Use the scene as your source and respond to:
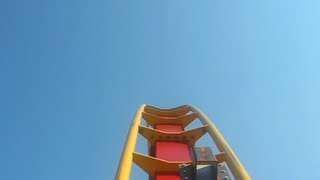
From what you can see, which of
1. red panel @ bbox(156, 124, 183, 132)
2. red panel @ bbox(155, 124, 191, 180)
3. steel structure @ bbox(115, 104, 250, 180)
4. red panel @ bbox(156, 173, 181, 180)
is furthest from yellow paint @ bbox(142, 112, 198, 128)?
red panel @ bbox(156, 173, 181, 180)

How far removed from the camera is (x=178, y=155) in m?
5.91

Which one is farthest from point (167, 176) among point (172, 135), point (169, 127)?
point (169, 127)

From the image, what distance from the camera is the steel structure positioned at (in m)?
2.85

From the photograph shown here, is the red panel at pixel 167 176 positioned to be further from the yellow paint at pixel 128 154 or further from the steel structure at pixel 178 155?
the yellow paint at pixel 128 154

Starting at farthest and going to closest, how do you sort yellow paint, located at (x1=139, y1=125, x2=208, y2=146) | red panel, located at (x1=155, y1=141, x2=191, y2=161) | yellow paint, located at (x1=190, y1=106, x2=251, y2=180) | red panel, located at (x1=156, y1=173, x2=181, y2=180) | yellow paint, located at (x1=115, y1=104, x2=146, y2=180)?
yellow paint, located at (x1=139, y1=125, x2=208, y2=146)
red panel, located at (x1=155, y1=141, x2=191, y2=161)
red panel, located at (x1=156, y1=173, x2=181, y2=180)
yellow paint, located at (x1=190, y1=106, x2=251, y2=180)
yellow paint, located at (x1=115, y1=104, x2=146, y2=180)

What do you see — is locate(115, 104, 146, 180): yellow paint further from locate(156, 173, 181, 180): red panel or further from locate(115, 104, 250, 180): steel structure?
locate(156, 173, 181, 180): red panel

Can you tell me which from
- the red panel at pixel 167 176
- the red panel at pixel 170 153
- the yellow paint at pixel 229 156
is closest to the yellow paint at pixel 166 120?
the yellow paint at pixel 229 156

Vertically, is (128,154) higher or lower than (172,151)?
A: lower

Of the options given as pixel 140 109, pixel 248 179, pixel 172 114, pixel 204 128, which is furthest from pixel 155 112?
pixel 248 179

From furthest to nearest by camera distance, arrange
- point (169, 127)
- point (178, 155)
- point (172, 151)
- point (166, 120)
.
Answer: point (166, 120), point (169, 127), point (172, 151), point (178, 155)

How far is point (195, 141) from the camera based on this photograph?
6.66 metres

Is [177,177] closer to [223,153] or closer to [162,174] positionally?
[162,174]

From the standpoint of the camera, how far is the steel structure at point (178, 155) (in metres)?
2.85

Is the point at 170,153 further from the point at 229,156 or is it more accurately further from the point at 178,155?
the point at 229,156
